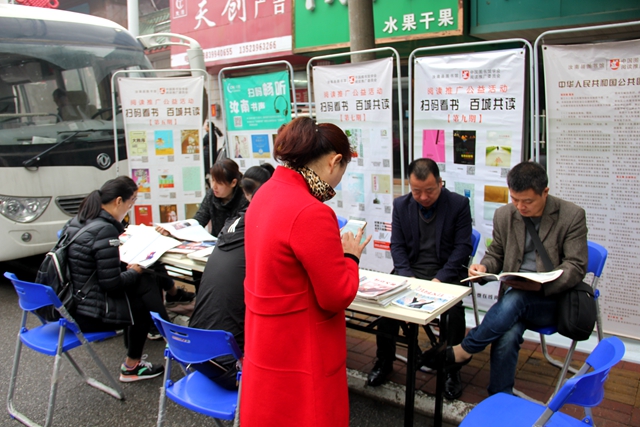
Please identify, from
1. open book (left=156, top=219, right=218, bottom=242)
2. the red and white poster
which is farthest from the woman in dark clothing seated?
the red and white poster

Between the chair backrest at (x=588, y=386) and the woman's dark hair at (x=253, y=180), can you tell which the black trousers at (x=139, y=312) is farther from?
the chair backrest at (x=588, y=386)

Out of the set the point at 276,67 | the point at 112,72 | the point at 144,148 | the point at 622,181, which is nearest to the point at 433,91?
the point at 622,181

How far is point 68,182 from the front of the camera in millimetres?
5695

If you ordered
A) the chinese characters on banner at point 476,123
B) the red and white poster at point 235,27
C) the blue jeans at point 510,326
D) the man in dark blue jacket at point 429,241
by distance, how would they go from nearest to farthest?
the blue jeans at point 510,326
the man in dark blue jacket at point 429,241
the chinese characters on banner at point 476,123
the red and white poster at point 235,27

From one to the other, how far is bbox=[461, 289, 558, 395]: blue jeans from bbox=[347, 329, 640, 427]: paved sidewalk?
338mm

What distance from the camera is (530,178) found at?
290 centimetres

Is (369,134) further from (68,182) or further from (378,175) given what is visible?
(68,182)

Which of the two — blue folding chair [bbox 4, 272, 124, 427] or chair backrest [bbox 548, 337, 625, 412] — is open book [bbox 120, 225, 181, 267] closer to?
blue folding chair [bbox 4, 272, 124, 427]

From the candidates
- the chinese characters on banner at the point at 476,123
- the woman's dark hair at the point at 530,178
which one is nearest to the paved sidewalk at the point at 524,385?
the chinese characters on banner at the point at 476,123

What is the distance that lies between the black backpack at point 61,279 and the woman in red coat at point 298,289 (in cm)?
190

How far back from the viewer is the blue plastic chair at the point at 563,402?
69.4 inches

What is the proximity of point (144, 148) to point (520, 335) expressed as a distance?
4443mm

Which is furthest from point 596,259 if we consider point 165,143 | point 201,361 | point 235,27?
point 235,27

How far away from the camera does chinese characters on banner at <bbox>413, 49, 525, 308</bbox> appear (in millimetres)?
3762
